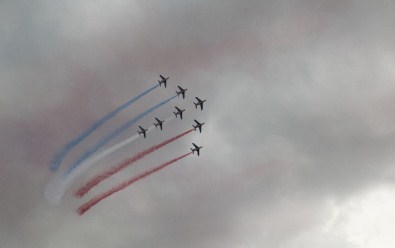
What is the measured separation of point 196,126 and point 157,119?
64.1 feet

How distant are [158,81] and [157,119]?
750 inches

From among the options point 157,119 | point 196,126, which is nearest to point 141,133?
point 157,119

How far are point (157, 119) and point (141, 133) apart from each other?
→ 519 inches

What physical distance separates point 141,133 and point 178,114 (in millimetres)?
21822

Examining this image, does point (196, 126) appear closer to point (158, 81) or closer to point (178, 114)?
point (178, 114)

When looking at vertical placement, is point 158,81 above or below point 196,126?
above

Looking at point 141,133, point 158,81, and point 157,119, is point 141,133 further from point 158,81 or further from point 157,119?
point 158,81

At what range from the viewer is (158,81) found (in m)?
200

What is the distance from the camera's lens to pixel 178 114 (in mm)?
198625

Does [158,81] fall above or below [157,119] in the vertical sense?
above

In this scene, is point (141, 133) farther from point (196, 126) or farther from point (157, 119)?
point (196, 126)

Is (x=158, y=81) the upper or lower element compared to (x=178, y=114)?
upper

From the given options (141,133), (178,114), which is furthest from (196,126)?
(141,133)

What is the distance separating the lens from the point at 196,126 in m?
198
